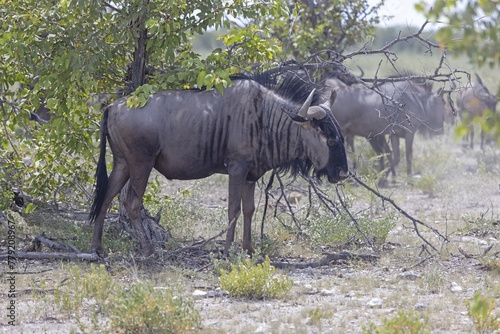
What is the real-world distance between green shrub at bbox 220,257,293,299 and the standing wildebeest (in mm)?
1214

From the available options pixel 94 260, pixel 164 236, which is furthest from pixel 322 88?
pixel 94 260

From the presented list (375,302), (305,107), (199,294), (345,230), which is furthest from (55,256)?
(375,302)

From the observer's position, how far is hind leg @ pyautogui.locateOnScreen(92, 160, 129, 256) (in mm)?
7641

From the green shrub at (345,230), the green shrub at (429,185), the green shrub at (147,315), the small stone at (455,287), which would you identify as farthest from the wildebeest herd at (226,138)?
the green shrub at (429,185)

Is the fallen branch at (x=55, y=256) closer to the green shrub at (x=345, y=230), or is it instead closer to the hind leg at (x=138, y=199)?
the hind leg at (x=138, y=199)

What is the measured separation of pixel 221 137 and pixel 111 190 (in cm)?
115

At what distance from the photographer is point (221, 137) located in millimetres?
7527

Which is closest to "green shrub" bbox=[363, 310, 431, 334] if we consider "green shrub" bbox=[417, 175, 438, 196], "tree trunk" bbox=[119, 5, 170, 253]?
"tree trunk" bbox=[119, 5, 170, 253]

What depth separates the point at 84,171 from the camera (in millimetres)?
8523

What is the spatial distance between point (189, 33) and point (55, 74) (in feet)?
4.38

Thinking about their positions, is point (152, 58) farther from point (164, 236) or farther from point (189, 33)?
point (164, 236)

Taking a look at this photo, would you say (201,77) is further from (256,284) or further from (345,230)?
(345,230)

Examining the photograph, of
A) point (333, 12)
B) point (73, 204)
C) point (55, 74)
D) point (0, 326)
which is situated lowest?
point (0, 326)

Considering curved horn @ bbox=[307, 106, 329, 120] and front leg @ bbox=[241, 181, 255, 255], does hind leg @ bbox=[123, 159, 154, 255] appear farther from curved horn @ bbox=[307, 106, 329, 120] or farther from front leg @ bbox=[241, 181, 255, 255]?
curved horn @ bbox=[307, 106, 329, 120]
